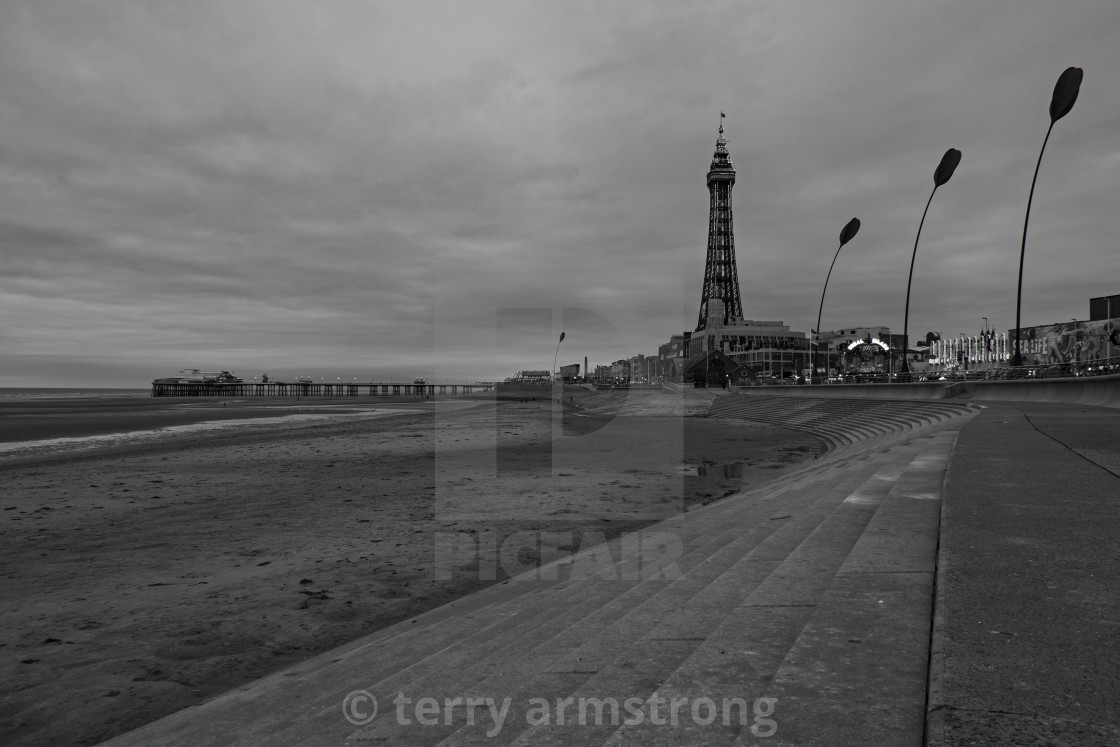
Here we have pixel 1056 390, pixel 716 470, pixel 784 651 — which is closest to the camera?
pixel 784 651

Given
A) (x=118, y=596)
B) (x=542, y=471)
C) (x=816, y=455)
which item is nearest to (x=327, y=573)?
(x=118, y=596)

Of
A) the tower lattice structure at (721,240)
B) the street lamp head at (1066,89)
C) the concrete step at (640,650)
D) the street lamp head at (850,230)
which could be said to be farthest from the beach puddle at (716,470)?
the tower lattice structure at (721,240)

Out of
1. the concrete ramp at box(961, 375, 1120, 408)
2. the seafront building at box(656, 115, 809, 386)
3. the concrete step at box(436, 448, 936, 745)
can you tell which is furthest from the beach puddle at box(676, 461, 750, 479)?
the seafront building at box(656, 115, 809, 386)

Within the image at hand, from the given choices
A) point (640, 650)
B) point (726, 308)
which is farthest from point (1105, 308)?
point (640, 650)

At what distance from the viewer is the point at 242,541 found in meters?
8.45

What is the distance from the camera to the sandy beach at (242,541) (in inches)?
181

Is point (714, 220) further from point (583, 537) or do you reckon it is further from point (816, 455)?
point (583, 537)

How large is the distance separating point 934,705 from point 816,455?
17.6 metres

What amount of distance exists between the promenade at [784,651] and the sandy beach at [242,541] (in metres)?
1.05

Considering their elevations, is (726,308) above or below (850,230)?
above

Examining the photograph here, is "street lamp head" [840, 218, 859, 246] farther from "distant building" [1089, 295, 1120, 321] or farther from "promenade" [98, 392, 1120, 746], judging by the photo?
"distant building" [1089, 295, 1120, 321]

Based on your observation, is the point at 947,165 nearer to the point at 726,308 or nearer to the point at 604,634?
the point at 604,634

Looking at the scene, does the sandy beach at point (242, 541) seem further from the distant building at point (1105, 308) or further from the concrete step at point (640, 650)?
the distant building at point (1105, 308)

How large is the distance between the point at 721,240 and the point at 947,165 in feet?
444
